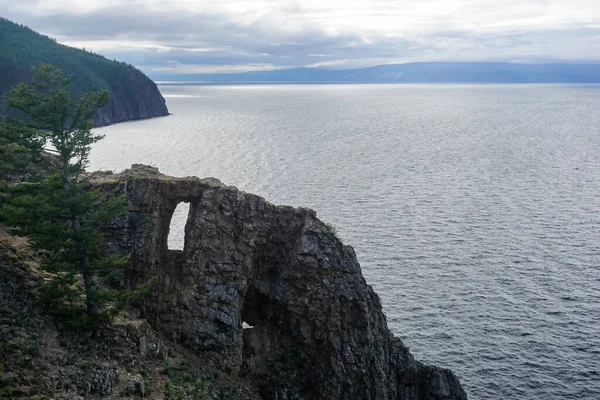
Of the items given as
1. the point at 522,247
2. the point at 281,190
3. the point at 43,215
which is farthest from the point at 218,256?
the point at 281,190

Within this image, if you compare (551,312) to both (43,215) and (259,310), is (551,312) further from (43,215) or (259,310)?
(43,215)

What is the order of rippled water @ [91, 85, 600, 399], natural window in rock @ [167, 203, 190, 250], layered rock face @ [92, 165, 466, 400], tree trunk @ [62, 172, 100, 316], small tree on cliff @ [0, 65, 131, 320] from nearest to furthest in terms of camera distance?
small tree on cliff @ [0, 65, 131, 320] → tree trunk @ [62, 172, 100, 316] → layered rock face @ [92, 165, 466, 400] → rippled water @ [91, 85, 600, 399] → natural window in rock @ [167, 203, 190, 250]

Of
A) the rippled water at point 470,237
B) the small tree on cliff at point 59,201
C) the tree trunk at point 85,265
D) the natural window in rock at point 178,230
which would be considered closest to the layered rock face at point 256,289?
the tree trunk at point 85,265

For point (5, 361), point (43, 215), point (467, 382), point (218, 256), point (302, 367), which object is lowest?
point (467, 382)

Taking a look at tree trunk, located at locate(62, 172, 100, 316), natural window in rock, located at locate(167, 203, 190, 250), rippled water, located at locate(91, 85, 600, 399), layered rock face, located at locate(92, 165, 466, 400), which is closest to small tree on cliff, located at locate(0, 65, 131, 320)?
tree trunk, located at locate(62, 172, 100, 316)

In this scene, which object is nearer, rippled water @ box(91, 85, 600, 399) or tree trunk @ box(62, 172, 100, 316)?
tree trunk @ box(62, 172, 100, 316)

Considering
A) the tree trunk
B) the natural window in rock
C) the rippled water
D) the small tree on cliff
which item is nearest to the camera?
the small tree on cliff

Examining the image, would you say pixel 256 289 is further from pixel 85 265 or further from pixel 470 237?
pixel 470 237

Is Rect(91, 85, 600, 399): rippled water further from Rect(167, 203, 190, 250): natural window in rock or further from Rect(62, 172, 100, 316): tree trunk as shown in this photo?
Rect(62, 172, 100, 316): tree trunk
